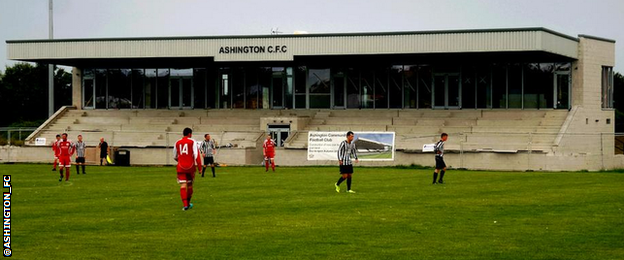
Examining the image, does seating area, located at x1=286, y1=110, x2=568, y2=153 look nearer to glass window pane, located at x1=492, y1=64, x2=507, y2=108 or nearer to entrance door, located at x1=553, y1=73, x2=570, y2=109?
glass window pane, located at x1=492, y1=64, x2=507, y2=108

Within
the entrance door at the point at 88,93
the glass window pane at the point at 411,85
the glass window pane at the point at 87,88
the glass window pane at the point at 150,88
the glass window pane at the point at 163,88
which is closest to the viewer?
the glass window pane at the point at 411,85

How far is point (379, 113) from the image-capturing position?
205 feet

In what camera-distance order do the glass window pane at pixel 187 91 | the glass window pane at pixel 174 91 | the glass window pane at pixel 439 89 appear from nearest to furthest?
the glass window pane at pixel 439 89
the glass window pane at pixel 187 91
the glass window pane at pixel 174 91

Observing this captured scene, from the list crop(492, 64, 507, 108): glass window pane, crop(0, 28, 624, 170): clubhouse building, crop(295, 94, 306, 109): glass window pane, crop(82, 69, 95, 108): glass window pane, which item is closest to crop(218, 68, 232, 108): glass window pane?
crop(0, 28, 624, 170): clubhouse building

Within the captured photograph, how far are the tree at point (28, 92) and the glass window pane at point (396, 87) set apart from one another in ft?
156

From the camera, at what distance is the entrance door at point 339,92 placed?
64.6 m

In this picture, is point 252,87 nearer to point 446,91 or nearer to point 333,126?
point 333,126

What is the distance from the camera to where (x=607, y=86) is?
62.0m

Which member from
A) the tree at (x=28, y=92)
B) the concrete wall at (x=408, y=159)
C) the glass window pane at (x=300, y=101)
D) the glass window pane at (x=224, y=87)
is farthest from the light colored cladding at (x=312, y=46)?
the tree at (x=28, y=92)

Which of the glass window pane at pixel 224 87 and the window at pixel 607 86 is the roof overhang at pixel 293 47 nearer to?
the glass window pane at pixel 224 87

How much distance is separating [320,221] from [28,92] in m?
87.4

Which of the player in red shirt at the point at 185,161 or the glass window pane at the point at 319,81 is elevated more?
the glass window pane at the point at 319,81

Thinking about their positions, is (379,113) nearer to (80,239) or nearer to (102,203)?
(102,203)

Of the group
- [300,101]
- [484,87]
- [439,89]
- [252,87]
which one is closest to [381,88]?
[439,89]
